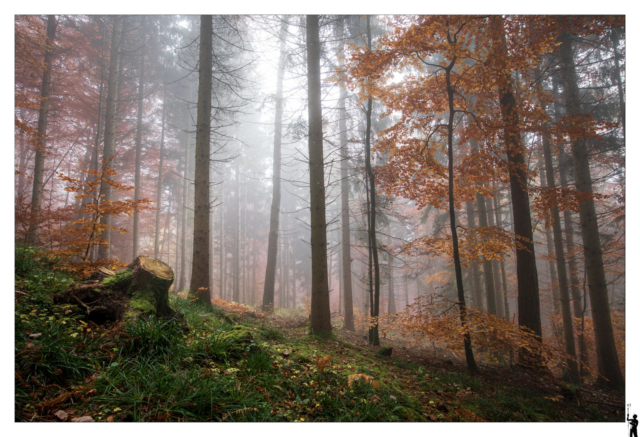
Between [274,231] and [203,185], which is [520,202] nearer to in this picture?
[203,185]

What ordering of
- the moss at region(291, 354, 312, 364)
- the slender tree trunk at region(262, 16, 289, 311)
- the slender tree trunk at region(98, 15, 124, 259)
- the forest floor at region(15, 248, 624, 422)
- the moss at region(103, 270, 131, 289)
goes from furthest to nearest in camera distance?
the slender tree trunk at region(262, 16, 289, 311) < the slender tree trunk at region(98, 15, 124, 259) < the moss at region(291, 354, 312, 364) < the moss at region(103, 270, 131, 289) < the forest floor at region(15, 248, 624, 422)

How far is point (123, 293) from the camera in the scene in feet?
10.5

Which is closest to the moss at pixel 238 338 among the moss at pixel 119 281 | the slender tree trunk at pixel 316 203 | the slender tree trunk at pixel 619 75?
the moss at pixel 119 281

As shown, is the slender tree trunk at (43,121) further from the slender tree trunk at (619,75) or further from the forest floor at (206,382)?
the slender tree trunk at (619,75)

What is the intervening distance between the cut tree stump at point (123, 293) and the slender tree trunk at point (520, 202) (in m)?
5.99

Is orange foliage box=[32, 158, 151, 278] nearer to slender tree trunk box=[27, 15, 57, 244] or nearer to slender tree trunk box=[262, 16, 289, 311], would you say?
slender tree trunk box=[27, 15, 57, 244]

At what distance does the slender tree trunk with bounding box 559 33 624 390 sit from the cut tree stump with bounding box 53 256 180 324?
749 cm

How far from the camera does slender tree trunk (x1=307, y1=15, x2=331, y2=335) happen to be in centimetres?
507

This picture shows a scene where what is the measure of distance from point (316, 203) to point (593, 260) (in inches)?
245

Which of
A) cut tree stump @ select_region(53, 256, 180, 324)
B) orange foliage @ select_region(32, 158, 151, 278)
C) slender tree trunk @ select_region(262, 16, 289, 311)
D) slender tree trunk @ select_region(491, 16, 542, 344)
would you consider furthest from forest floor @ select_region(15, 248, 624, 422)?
slender tree trunk @ select_region(262, 16, 289, 311)
